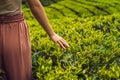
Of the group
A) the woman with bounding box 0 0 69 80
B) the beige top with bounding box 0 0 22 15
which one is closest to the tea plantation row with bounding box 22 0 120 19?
the woman with bounding box 0 0 69 80

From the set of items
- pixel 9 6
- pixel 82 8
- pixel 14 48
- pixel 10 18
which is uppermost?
pixel 9 6

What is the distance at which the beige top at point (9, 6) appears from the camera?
10.1 feet

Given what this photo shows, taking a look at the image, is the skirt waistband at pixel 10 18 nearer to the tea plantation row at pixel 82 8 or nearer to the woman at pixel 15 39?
the woman at pixel 15 39

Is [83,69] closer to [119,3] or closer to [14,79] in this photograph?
[14,79]

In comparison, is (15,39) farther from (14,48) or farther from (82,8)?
(82,8)

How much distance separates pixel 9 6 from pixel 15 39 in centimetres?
28

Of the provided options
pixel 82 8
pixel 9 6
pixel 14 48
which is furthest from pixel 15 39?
pixel 82 8

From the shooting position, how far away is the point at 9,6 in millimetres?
3109

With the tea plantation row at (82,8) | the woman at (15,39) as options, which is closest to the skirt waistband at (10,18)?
the woman at (15,39)

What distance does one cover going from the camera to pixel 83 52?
4.45 meters

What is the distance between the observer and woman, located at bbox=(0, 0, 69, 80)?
10.3ft

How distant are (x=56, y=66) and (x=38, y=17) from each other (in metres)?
0.85

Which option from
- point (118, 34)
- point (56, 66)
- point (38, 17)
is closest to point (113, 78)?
point (56, 66)

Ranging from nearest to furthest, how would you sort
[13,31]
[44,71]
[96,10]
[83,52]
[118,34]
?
1. [13,31]
2. [44,71]
3. [83,52]
4. [118,34]
5. [96,10]
